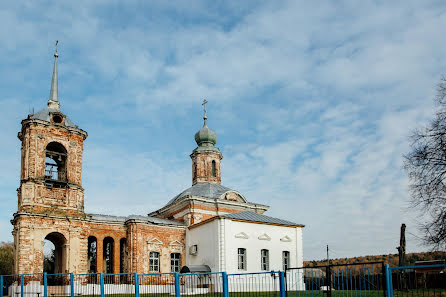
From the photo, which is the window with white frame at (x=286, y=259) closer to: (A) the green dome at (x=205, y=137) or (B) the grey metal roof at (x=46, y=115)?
(A) the green dome at (x=205, y=137)

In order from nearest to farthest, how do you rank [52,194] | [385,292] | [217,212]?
[385,292]
[52,194]
[217,212]

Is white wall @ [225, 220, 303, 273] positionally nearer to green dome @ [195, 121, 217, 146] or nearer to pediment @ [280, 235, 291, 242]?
pediment @ [280, 235, 291, 242]

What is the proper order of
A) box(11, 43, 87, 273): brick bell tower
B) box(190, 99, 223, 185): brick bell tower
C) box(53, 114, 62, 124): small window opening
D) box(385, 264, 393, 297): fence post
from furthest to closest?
box(190, 99, 223, 185): brick bell tower < box(53, 114, 62, 124): small window opening < box(11, 43, 87, 273): brick bell tower < box(385, 264, 393, 297): fence post

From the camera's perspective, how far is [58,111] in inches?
1044

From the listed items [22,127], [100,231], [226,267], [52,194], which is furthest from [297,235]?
[22,127]

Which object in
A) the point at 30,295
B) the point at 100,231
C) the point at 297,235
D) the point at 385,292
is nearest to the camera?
the point at 385,292

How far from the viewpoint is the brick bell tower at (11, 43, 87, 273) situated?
76.9 ft

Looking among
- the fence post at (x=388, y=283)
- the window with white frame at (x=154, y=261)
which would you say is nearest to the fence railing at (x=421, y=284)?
the fence post at (x=388, y=283)

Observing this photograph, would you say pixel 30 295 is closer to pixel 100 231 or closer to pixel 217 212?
pixel 100 231

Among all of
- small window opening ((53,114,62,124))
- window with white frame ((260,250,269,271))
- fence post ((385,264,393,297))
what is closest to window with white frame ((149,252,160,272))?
window with white frame ((260,250,269,271))

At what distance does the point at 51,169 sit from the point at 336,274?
19088mm

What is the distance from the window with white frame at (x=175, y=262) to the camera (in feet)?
94.4

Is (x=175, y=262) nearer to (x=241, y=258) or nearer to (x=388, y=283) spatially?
(x=241, y=258)

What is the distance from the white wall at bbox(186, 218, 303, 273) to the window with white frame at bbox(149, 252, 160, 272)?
2077 mm
